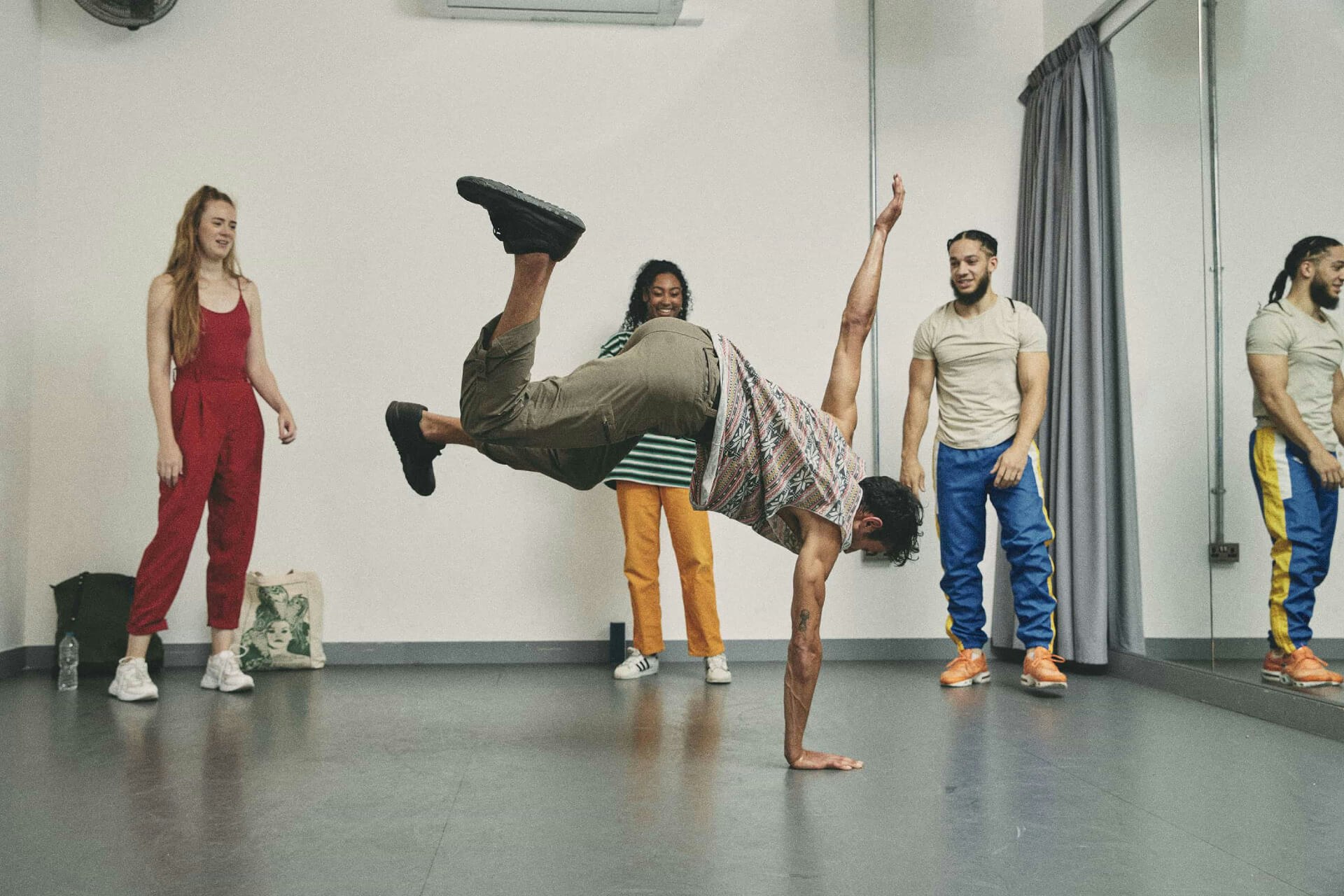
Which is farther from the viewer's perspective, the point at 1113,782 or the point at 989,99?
the point at 989,99

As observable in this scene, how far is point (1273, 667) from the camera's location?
3355 millimetres

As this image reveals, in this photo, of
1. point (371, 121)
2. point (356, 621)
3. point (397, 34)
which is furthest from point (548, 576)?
point (397, 34)

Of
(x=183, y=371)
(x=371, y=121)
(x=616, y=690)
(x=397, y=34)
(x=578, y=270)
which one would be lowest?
(x=616, y=690)

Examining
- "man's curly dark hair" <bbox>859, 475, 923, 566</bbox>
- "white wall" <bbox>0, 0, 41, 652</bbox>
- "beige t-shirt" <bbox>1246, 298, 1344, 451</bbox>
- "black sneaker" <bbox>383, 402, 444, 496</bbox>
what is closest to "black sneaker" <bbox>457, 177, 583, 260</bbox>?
"black sneaker" <bbox>383, 402, 444, 496</bbox>

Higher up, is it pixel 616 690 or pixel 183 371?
pixel 183 371

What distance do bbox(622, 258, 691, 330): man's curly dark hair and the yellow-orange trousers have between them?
67cm

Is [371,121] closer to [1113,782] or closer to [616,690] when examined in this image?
[616,690]

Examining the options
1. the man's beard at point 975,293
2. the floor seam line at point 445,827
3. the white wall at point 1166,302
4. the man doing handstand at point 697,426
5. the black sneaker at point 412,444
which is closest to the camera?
the floor seam line at point 445,827

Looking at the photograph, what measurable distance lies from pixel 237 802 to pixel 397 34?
351cm

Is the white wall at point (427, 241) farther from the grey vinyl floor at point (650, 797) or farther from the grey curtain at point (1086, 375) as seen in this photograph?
the grey vinyl floor at point (650, 797)

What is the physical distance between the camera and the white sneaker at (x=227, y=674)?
375 cm

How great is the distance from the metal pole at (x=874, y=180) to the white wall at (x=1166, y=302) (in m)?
1.00

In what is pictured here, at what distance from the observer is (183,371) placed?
12.3 feet

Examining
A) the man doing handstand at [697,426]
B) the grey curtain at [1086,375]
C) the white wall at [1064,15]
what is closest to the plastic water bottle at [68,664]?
the man doing handstand at [697,426]
